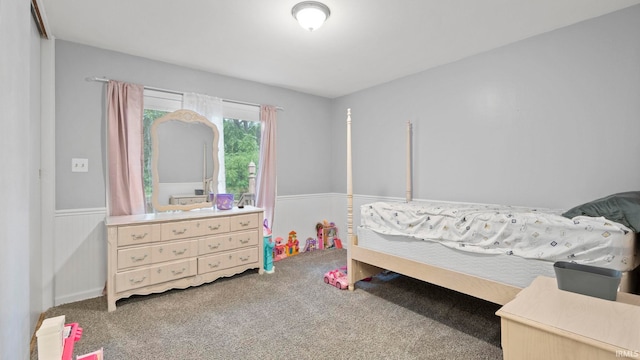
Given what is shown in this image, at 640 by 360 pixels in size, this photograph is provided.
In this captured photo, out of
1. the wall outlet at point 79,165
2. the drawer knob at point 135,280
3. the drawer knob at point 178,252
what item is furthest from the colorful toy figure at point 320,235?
the wall outlet at point 79,165

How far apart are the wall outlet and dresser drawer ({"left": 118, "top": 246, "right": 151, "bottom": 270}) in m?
0.94

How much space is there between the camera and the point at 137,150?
2996 millimetres

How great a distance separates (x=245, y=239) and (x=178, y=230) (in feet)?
2.34

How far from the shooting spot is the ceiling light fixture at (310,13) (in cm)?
209

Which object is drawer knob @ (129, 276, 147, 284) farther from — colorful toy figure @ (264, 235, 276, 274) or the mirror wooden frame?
colorful toy figure @ (264, 235, 276, 274)

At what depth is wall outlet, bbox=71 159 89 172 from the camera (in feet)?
8.97

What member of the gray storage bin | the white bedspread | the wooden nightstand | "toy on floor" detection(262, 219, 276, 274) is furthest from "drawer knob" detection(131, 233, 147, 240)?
the gray storage bin

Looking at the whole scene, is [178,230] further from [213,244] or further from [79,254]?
[79,254]

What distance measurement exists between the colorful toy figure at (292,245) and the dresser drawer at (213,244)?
1.13 m

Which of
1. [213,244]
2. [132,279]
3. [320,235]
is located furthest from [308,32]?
[320,235]

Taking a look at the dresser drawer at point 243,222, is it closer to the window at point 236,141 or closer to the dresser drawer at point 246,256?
the dresser drawer at point 246,256

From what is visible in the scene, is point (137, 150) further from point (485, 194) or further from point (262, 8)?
point (485, 194)

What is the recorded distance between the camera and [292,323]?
2254 mm

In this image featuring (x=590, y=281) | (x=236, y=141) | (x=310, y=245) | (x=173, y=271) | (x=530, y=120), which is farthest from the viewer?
(x=310, y=245)
